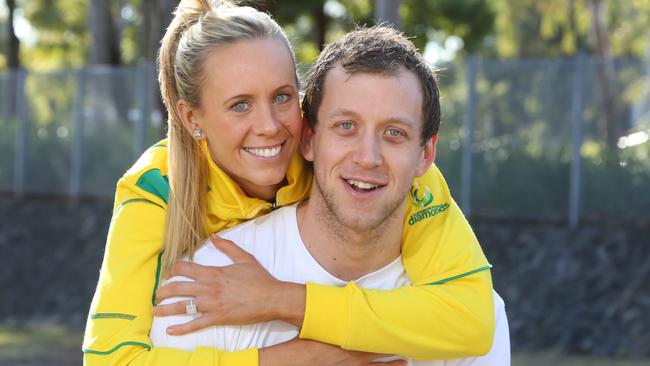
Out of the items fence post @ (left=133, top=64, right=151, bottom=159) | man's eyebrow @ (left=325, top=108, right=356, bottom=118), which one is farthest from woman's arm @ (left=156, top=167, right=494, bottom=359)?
fence post @ (left=133, top=64, right=151, bottom=159)

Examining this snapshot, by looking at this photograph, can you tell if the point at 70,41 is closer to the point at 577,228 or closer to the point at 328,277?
the point at 577,228

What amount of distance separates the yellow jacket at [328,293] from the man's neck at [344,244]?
0.11m

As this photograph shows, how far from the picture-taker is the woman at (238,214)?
4.10m

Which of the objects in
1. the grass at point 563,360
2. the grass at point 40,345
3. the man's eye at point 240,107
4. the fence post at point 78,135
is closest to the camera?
the man's eye at point 240,107

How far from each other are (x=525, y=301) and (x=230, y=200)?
9585mm

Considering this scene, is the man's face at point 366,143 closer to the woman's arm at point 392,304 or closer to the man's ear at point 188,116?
the woman's arm at point 392,304

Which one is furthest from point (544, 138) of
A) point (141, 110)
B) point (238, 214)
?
point (238, 214)

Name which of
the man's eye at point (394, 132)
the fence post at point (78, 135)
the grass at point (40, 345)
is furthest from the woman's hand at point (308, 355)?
the fence post at point (78, 135)

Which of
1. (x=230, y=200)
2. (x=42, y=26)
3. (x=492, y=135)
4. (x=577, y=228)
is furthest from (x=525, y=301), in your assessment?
(x=42, y=26)

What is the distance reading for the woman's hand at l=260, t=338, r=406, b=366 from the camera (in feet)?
13.3

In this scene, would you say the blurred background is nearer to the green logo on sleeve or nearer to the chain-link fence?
the chain-link fence

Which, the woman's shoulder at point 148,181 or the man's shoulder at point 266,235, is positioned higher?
the woman's shoulder at point 148,181

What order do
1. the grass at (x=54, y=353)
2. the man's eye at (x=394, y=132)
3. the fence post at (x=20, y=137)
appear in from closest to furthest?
the man's eye at (x=394, y=132) → the grass at (x=54, y=353) → the fence post at (x=20, y=137)

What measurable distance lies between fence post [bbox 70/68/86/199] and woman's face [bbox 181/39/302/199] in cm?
1299
